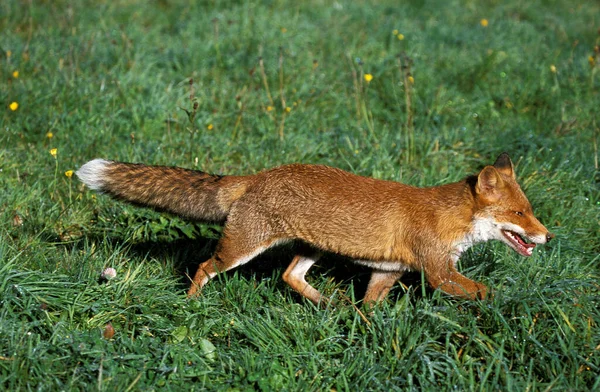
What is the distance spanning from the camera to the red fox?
481 centimetres

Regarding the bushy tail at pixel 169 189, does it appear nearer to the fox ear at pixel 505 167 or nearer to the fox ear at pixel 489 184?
the fox ear at pixel 489 184

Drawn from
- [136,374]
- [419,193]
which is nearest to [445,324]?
[419,193]

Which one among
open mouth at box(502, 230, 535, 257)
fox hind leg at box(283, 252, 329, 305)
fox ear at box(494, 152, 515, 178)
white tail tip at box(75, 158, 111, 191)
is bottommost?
fox hind leg at box(283, 252, 329, 305)

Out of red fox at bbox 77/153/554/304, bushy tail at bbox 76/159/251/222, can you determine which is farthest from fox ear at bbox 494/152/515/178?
bushy tail at bbox 76/159/251/222

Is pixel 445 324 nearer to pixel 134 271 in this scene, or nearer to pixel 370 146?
pixel 134 271

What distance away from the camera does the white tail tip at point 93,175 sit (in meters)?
Answer: 4.99

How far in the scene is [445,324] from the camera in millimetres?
4371

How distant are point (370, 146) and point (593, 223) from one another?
223cm

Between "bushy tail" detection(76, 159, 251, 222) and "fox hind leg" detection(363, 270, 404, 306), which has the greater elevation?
"bushy tail" detection(76, 159, 251, 222)

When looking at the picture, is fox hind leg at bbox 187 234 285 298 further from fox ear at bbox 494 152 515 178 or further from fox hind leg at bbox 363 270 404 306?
fox ear at bbox 494 152 515 178

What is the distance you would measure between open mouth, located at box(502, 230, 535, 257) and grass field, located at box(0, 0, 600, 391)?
0.18 m

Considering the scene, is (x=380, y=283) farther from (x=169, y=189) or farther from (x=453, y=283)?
(x=169, y=189)

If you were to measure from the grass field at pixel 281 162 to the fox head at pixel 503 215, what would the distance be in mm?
287

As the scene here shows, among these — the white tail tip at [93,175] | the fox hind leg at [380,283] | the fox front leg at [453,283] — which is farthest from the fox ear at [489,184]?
the white tail tip at [93,175]
